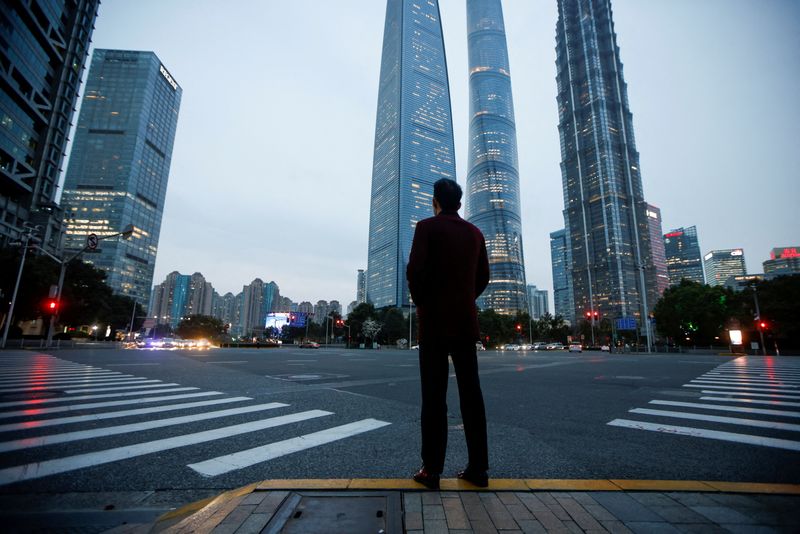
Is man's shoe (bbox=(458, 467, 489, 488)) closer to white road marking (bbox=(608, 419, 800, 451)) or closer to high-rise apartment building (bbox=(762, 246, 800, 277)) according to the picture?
white road marking (bbox=(608, 419, 800, 451))

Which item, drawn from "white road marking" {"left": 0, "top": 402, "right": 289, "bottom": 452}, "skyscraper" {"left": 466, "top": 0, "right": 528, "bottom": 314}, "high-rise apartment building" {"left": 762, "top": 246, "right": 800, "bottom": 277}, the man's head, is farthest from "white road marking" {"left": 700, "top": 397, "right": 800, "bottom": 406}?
"high-rise apartment building" {"left": 762, "top": 246, "right": 800, "bottom": 277}

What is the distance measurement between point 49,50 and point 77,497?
8317 centimetres

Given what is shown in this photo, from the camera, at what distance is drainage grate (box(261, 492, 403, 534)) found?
1.57 m

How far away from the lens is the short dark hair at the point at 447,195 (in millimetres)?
2850

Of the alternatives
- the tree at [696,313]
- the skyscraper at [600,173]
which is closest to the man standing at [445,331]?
the tree at [696,313]

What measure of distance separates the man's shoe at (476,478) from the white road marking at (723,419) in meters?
4.01

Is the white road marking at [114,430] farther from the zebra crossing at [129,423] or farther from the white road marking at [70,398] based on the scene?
the white road marking at [70,398]

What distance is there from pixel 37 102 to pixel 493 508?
3196 inches

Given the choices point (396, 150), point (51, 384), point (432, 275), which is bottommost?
point (51, 384)

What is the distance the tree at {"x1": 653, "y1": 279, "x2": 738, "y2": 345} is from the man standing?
2657 inches

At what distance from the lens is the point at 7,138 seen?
4719 centimetres

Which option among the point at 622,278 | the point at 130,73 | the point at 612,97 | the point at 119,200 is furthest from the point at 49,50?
the point at 612,97

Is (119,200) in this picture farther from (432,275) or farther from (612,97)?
(612,97)

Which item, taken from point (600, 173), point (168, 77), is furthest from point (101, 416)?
point (168, 77)
